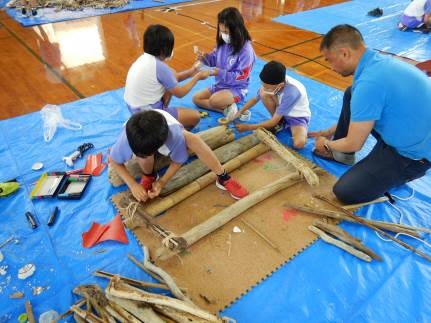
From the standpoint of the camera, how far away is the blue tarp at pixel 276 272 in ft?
5.19

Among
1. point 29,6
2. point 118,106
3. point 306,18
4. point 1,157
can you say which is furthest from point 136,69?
point 29,6

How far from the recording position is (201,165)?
2.37m

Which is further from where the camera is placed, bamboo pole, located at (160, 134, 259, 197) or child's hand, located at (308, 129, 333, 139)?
child's hand, located at (308, 129, 333, 139)

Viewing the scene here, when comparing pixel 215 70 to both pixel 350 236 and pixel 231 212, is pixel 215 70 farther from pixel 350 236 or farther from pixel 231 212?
pixel 350 236

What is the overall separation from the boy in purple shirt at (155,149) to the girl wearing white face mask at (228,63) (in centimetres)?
108

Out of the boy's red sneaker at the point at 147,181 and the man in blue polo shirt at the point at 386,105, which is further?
the boy's red sneaker at the point at 147,181

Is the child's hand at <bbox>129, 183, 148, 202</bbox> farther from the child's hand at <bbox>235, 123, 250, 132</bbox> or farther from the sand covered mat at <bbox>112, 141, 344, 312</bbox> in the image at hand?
the child's hand at <bbox>235, 123, 250, 132</bbox>

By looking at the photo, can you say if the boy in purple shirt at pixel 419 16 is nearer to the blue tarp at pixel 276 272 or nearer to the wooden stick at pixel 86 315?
the blue tarp at pixel 276 272

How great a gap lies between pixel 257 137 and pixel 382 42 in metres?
3.46

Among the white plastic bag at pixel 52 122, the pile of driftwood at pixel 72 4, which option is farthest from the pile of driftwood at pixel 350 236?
the pile of driftwood at pixel 72 4

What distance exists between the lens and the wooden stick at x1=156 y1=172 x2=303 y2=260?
1.82 m

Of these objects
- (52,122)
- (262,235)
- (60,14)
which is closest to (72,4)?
(60,14)

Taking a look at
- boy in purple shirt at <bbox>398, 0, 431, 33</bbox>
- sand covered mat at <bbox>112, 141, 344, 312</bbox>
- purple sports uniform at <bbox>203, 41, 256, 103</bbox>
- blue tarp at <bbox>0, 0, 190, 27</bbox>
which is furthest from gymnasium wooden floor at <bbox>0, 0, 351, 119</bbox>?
sand covered mat at <bbox>112, 141, 344, 312</bbox>

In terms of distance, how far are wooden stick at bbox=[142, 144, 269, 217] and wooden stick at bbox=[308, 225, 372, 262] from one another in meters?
0.78
